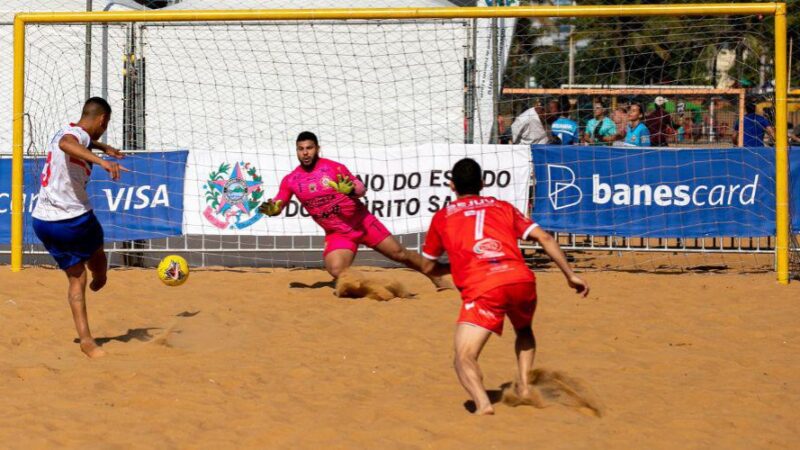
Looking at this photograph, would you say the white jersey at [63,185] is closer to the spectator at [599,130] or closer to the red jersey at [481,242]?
the red jersey at [481,242]

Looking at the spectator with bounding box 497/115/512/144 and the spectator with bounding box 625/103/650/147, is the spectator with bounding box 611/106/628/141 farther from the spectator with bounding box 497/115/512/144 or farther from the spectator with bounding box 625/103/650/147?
the spectator with bounding box 497/115/512/144

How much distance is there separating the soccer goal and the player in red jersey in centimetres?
568

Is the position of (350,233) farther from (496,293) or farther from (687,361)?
(496,293)

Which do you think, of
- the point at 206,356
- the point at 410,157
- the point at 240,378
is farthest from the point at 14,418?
the point at 410,157

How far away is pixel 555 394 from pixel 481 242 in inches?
40.5

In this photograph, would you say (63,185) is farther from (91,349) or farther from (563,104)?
Answer: (563,104)

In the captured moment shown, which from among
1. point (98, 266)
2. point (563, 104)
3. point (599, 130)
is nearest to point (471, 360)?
point (98, 266)

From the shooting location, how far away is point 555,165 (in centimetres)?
1220

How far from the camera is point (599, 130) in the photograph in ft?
47.1

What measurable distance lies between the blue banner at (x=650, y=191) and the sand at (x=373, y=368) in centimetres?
99

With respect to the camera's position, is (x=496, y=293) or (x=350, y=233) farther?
(x=350, y=233)

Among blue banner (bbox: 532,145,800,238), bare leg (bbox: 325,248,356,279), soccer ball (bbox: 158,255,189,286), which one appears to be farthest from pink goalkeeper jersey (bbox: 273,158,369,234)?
blue banner (bbox: 532,145,800,238)

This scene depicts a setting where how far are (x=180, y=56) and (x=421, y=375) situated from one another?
761 centimetres

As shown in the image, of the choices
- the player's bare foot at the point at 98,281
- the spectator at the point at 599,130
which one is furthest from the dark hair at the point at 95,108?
the spectator at the point at 599,130
